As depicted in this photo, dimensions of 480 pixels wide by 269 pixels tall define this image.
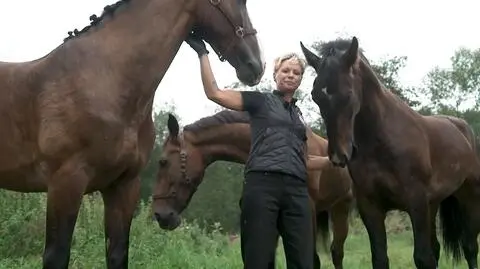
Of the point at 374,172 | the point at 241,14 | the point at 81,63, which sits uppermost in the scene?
the point at 241,14

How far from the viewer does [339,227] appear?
915 cm

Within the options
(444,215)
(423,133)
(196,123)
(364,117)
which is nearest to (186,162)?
(196,123)

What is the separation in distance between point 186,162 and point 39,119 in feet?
10.6

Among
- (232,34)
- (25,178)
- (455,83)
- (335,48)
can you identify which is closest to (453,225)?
(335,48)

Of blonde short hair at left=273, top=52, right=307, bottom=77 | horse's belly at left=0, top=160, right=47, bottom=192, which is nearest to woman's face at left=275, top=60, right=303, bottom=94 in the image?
blonde short hair at left=273, top=52, right=307, bottom=77

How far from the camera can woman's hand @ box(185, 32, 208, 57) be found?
13.5ft

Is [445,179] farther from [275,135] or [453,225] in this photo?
[275,135]

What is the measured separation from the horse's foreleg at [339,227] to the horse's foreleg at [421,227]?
10.2 ft

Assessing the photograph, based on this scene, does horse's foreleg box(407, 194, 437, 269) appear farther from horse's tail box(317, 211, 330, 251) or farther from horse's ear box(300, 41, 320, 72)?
horse's tail box(317, 211, 330, 251)

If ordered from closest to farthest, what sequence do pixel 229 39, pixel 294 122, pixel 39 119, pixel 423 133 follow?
1. pixel 39 119
2. pixel 229 39
3. pixel 294 122
4. pixel 423 133

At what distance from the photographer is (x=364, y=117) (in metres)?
5.76

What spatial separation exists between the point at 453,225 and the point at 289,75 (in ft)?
15.7

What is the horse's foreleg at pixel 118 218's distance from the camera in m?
3.92

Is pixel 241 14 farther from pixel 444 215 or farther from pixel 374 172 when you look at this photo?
pixel 444 215
